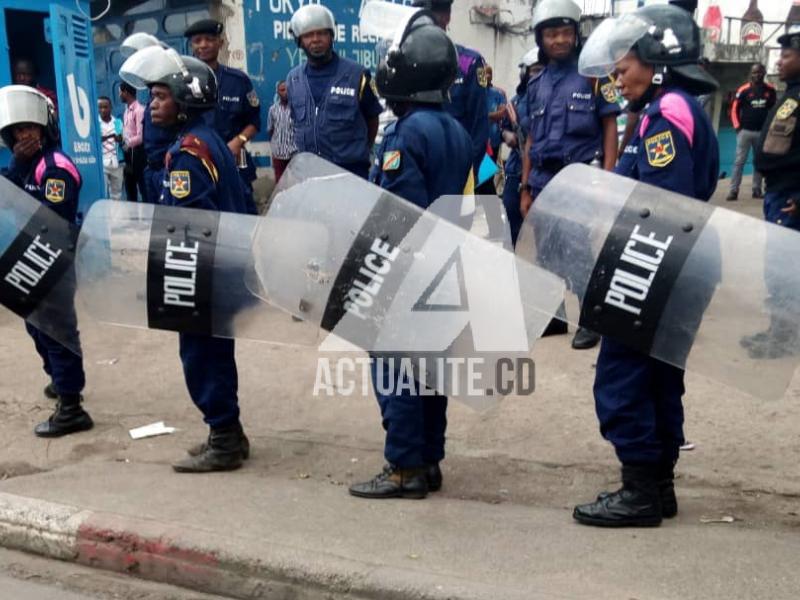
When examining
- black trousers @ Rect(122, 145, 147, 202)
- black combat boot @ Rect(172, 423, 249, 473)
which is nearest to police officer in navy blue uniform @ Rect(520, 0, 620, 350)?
black combat boot @ Rect(172, 423, 249, 473)

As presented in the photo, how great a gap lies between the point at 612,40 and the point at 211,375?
2013 millimetres

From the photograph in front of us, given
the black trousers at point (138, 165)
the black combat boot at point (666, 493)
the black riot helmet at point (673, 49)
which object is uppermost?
the black riot helmet at point (673, 49)

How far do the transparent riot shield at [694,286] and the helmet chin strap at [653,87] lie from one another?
337 millimetres

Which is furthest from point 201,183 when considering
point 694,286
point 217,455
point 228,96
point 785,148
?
point 785,148

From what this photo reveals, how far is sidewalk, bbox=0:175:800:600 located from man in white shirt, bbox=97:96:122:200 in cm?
565

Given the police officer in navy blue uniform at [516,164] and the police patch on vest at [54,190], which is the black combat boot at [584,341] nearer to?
the police officer in navy blue uniform at [516,164]

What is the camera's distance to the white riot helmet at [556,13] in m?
4.83

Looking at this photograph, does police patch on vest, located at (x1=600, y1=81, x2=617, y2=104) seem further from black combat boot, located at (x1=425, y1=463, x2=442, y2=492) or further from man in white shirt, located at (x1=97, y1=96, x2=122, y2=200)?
man in white shirt, located at (x1=97, y1=96, x2=122, y2=200)

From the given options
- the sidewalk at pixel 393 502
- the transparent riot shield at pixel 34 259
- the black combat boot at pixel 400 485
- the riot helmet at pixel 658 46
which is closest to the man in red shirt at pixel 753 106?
the sidewalk at pixel 393 502

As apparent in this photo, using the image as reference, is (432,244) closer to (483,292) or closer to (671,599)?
(483,292)

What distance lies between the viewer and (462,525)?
3.17 m

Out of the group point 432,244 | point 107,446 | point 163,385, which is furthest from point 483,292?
point 163,385

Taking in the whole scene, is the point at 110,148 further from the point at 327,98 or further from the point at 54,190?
the point at 54,190

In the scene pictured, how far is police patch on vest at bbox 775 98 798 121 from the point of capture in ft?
15.1
